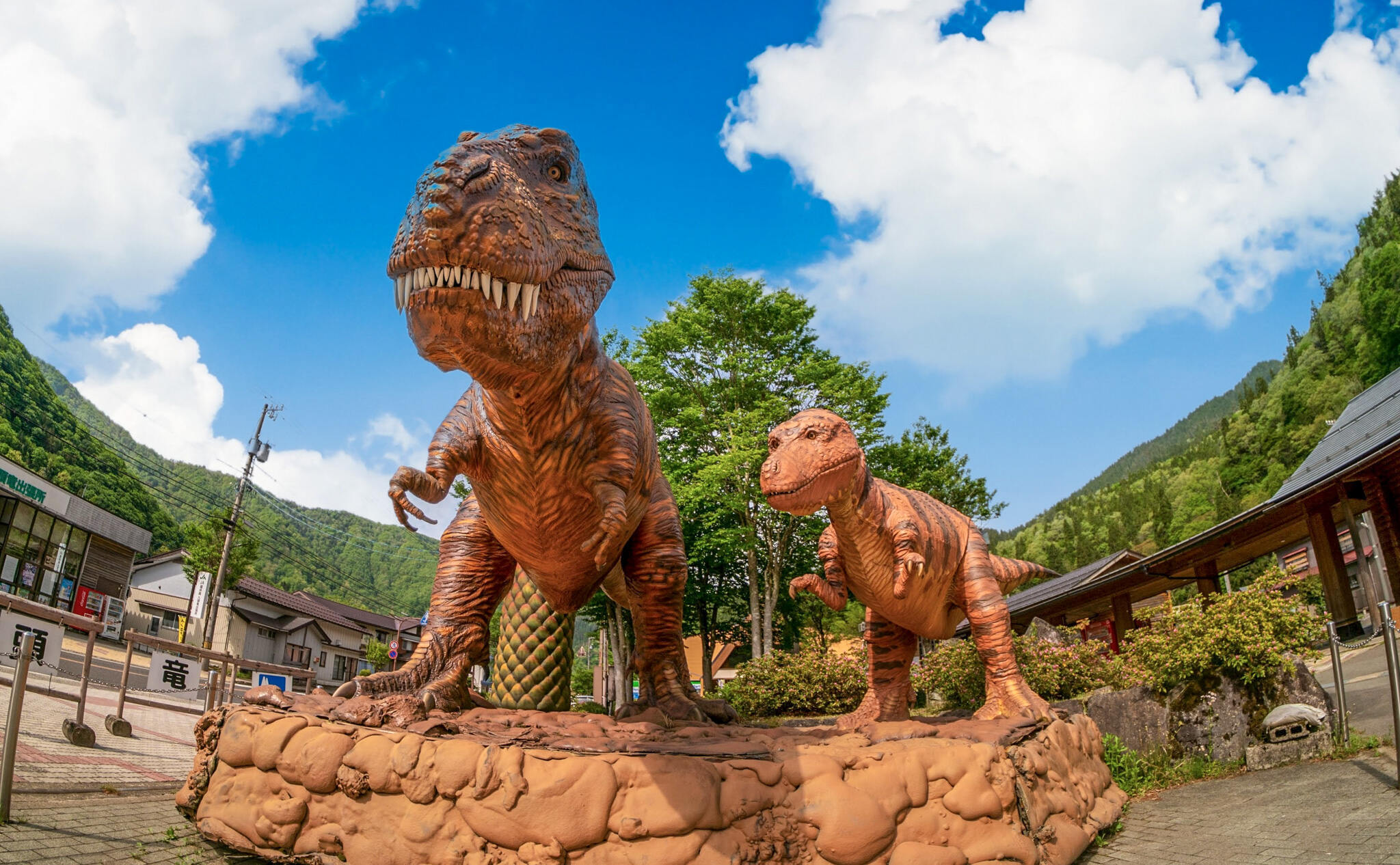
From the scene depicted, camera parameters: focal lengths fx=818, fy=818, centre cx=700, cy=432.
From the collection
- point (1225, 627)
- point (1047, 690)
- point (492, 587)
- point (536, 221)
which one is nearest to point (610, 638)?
point (1047, 690)

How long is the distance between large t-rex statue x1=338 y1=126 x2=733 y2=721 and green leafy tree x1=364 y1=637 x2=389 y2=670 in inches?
1463

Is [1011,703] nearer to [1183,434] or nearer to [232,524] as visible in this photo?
[232,524]

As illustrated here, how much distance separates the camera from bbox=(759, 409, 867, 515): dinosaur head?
12.8ft

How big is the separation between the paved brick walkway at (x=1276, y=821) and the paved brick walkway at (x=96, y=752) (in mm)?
4866

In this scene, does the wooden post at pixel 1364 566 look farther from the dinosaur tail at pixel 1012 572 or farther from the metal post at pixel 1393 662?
the dinosaur tail at pixel 1012 572

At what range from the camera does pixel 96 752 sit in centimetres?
635

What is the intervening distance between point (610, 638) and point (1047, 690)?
12.4 metres

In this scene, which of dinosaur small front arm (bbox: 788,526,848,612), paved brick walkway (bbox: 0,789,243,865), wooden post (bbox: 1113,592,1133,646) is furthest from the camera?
wooden post (bbox: 1113,592,1133,646)

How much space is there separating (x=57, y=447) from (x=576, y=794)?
47.0 metres

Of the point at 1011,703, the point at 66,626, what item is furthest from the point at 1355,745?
the point at 66,626

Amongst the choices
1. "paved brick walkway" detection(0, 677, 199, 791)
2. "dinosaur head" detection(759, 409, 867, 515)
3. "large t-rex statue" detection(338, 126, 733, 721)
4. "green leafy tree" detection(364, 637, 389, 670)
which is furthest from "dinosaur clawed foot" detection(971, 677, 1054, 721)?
"green leafy tree" detection(364, 637, 389, 670)

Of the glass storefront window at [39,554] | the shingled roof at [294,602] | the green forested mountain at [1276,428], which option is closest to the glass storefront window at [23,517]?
the glass storefront window at [39,554]

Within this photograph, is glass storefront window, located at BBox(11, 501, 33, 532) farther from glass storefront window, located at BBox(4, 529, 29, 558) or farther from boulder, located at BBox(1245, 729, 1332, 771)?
boulder, located at BBox(1245, 729, 1332, 771)

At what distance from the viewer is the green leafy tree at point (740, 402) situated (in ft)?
54.4
